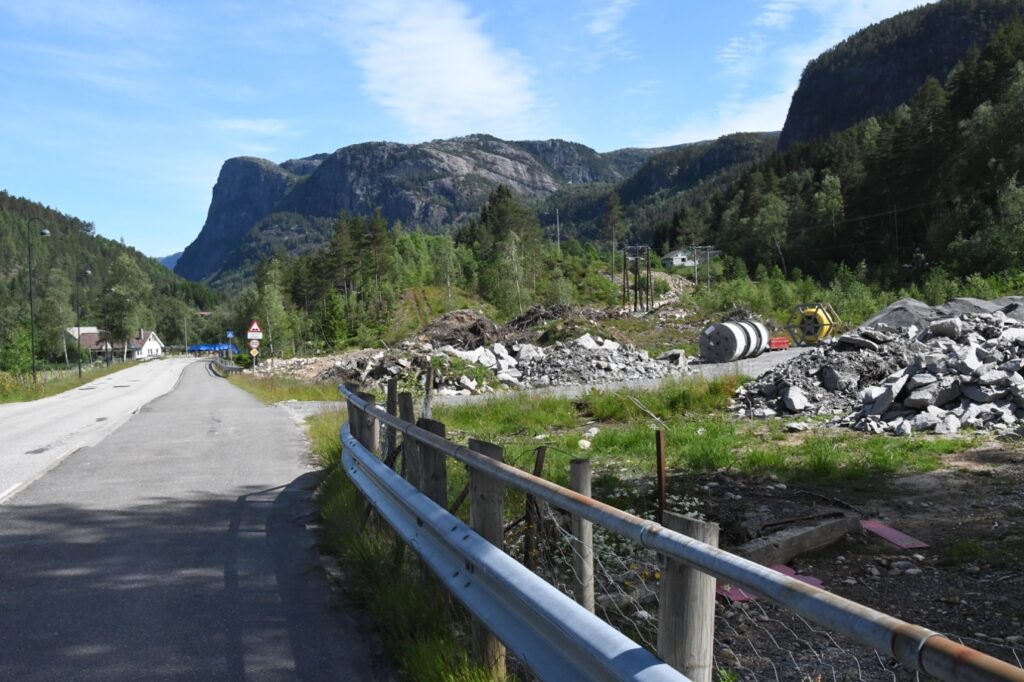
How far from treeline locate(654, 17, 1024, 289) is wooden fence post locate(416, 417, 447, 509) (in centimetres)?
5716

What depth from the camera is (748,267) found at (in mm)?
104875

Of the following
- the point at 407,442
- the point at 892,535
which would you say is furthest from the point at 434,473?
the point at 892,535

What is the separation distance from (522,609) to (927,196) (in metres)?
84.1

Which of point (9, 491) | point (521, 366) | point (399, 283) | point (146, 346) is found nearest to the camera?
point (9, 491)

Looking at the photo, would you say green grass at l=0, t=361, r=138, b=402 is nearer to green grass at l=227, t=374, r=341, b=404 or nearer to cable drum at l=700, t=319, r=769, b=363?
green grass at l=227, t=374, r=341, b=404

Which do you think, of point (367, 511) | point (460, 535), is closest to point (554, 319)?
point (367, 511)

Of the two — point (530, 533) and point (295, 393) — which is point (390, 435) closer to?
point (530, 533)

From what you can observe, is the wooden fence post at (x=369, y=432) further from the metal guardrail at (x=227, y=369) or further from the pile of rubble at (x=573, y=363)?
the metal guardrail at (x=227, y=369)

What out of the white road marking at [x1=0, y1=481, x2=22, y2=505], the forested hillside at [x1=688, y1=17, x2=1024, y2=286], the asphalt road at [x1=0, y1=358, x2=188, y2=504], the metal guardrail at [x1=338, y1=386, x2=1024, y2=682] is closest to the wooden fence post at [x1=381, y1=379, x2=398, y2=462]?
the metal guardrail at [x1=338, y1=386, x2=1024, y2=682]

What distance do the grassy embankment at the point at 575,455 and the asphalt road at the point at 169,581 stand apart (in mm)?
294

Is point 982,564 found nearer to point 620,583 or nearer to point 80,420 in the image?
point 620,583

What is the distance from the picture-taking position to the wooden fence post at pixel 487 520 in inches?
144

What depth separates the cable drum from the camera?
98.8 ft

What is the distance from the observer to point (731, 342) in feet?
98.9
